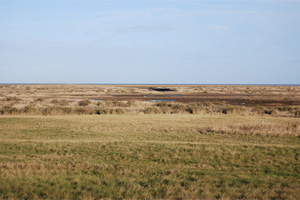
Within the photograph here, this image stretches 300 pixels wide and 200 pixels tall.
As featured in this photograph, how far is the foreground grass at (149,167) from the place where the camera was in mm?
7934

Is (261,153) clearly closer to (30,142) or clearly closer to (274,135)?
(274,135)

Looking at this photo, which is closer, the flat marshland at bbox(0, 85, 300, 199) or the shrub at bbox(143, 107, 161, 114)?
the flat marshland at bbox(0, 85, 300, 199)

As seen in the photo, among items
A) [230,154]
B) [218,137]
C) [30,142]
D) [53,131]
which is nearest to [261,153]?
[230,154]

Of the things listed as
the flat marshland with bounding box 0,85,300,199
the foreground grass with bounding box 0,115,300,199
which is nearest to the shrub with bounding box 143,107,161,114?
the flat marshland with bounding box 0,85,300,199

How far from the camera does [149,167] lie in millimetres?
10570

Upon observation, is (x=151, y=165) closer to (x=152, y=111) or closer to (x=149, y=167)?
(x=149, y=167)

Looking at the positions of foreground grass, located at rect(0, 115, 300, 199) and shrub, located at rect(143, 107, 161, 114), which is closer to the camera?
foreground grass, located at rect(0, 115, 300, 199)

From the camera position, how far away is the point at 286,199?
7.43 metres

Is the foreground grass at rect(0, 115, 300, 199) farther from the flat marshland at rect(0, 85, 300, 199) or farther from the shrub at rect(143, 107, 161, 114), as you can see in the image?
the shrub at rect(143, 107, 161, 114)

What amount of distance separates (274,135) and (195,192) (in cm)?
1298

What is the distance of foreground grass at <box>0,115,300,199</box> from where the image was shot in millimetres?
7934

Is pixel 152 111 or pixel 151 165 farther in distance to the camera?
pixel 152 111

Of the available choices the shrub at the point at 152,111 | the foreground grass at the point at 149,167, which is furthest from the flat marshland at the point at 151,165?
the shrub at the point at 152,111

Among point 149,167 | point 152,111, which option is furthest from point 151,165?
point 152,111
